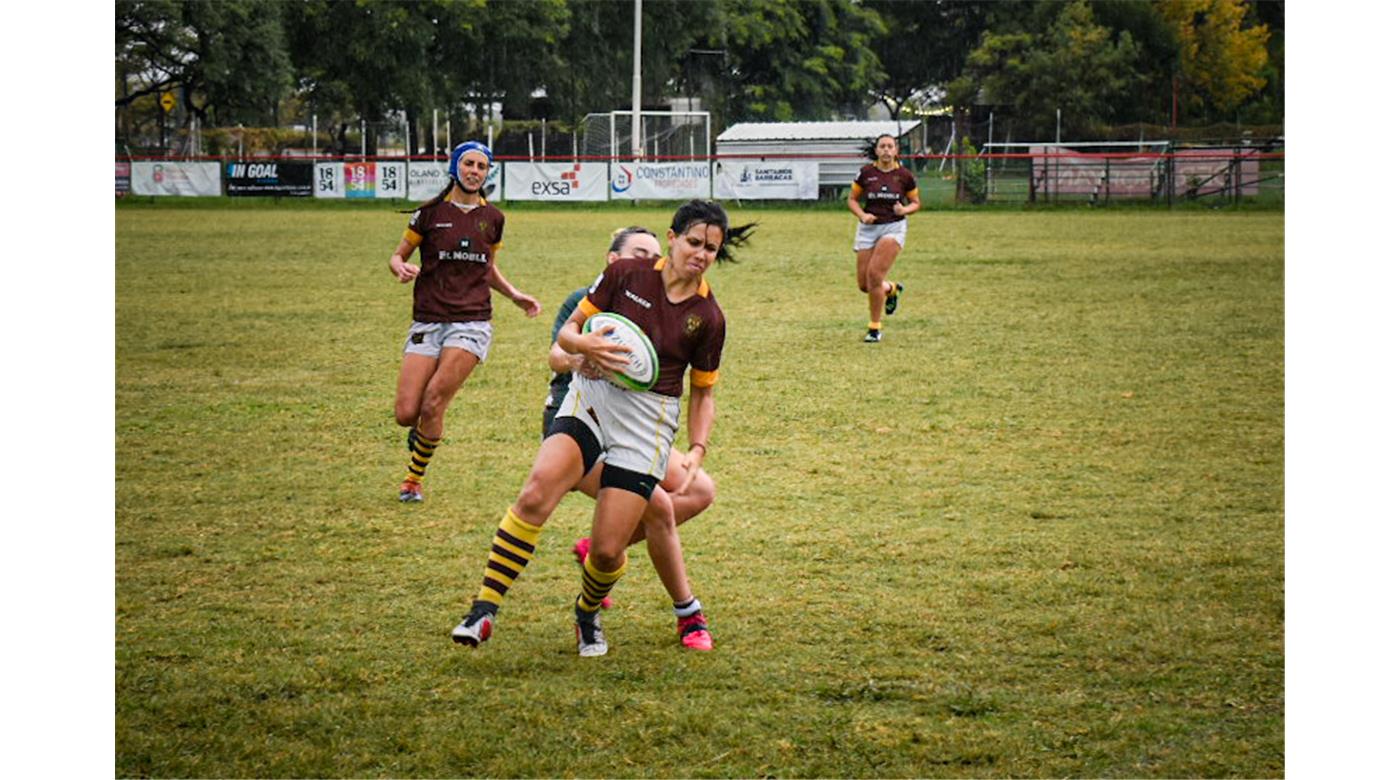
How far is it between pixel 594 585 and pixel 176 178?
41.7m

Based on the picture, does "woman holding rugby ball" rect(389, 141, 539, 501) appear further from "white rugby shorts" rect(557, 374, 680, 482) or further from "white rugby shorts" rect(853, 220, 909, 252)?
"white rugby shorts" rect(853, 220, 909, 252)

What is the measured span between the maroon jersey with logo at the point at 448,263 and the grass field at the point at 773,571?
102 centimetres

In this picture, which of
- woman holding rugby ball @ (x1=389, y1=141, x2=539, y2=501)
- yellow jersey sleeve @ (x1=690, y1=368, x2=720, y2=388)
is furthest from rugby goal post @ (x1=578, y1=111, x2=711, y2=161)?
yellow jersey sleeve @ (x1=690, y1=368, x2=720, y2=388)

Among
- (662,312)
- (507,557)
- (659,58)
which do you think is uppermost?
(659,58)

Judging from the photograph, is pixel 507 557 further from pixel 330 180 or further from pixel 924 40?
pixel 924 40

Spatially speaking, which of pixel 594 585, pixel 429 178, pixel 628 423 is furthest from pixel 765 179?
pixel 594 585

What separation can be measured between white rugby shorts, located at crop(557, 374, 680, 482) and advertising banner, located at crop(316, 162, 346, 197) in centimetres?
3954

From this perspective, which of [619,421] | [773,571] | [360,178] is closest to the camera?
[619,421]

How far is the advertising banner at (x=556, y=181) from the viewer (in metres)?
42.4

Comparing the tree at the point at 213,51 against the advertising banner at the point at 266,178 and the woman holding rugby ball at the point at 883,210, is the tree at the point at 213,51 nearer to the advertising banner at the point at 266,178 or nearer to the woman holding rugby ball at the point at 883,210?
the advertising banner at the point at 266,178

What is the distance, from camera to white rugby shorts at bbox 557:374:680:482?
6.00 m

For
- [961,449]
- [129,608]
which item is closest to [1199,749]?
[129,608]

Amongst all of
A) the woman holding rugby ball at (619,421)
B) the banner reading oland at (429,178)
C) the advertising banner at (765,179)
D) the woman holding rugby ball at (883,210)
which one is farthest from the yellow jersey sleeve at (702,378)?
the banner reading oland at (429,178)

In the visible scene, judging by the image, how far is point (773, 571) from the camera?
7250 millimetres
